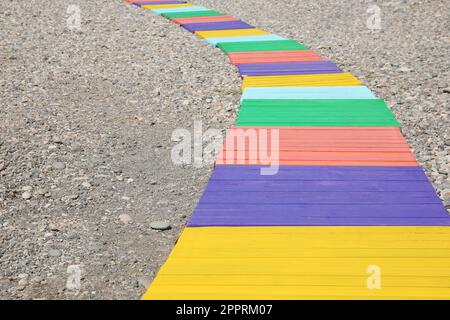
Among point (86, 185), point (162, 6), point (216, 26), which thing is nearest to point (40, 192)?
point (86, 185)

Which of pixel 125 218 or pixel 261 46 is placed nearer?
pixel 125 218

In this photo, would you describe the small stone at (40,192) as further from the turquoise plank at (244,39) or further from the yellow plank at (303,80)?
the turquoise plank at (244,39)

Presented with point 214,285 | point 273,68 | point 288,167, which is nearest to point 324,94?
point 273,68

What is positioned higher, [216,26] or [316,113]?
[216,26]

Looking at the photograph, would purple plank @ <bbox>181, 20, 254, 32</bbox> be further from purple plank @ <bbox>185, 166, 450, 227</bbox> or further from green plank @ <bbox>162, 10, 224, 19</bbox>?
purple plank @ <bbox>185, 166, 450, 227</bbox>

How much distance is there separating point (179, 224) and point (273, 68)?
389cm

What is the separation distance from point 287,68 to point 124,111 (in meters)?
2.39

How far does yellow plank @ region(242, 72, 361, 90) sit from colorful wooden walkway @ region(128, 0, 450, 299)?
1.38 feet

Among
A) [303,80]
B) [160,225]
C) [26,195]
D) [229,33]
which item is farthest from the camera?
[229,33]

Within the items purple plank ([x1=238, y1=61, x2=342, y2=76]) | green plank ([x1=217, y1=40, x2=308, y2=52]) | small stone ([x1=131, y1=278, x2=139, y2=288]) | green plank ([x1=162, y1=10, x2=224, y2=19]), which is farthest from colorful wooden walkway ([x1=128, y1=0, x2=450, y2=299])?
green plank ([x1=162, y1=10, x2=224, y2=19])

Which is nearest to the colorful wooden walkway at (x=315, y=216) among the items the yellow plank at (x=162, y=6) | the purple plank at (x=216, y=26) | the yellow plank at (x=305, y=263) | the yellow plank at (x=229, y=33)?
the yellow plank at (x=305, y=263)

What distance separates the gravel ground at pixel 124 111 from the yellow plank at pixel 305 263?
35cm

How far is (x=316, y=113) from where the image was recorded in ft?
21.2

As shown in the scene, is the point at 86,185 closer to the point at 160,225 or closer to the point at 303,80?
the point at 160,225
